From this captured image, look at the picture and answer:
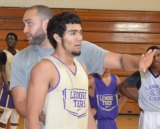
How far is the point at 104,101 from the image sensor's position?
185 inches

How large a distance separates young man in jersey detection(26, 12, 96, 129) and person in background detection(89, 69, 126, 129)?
78.0 inches

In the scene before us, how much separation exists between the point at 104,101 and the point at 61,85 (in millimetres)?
2259

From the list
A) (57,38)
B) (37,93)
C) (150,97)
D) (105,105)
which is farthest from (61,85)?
(150,97)

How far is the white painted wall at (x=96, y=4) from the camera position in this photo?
10.4 meters

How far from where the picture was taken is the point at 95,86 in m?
4.81

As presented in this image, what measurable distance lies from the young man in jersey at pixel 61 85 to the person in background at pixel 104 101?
198 centimetres

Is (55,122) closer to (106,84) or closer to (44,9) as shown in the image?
(44,9)

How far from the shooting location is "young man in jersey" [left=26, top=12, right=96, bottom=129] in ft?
8.07

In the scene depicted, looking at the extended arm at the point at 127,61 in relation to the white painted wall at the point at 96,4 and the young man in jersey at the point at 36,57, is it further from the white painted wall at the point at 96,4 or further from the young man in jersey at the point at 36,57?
the white painted wall at the point at 96,4

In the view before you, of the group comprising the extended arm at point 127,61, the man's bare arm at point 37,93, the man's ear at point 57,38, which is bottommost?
the man's bare arm at point 37,93

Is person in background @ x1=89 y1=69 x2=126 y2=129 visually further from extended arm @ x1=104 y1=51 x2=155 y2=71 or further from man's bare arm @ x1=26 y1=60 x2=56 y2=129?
man's bare arm @ x1=26 y1=60 x2=56 y2=129

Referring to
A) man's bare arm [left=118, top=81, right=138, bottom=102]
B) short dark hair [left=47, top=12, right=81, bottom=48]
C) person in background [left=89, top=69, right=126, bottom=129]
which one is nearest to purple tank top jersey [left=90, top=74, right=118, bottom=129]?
person in background [left=89, top=69, right=126, bottom=129]

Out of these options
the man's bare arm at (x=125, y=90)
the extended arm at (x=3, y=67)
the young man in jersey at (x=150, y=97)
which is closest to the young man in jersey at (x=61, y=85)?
the young man in jersey at (x=150, y=97)

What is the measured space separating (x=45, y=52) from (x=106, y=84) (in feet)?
6.50
